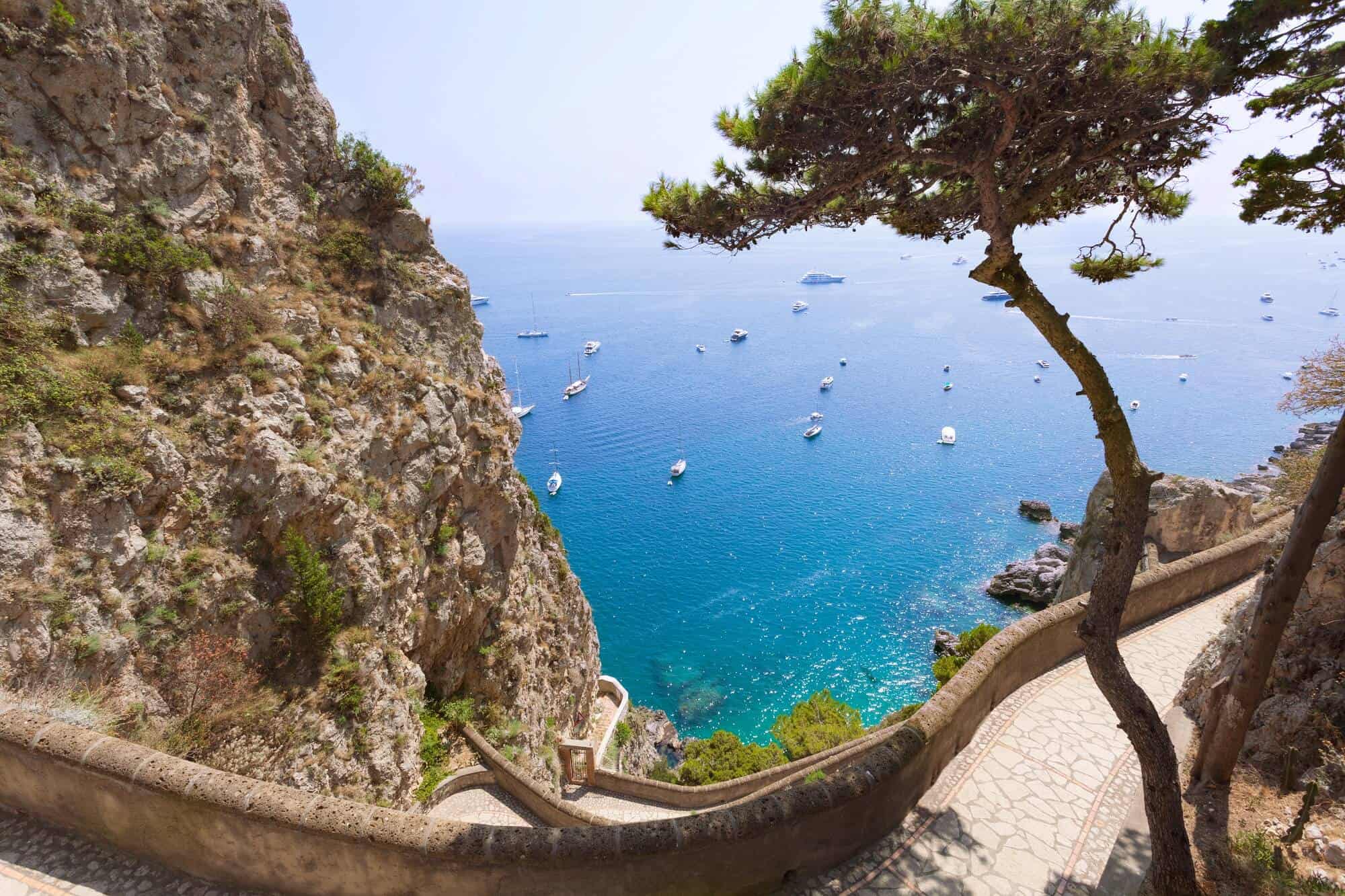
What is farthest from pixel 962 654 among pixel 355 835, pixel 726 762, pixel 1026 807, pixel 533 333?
pixel 533 333

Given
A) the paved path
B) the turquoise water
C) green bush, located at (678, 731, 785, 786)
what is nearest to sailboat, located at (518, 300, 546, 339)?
the turquoise water

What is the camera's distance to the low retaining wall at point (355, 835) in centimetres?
471

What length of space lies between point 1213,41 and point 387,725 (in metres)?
14.7

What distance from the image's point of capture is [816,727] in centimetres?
2208

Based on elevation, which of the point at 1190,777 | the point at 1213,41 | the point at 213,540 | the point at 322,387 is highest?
the point at 1213,41

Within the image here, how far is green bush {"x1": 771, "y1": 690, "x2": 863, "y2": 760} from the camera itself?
819 inches

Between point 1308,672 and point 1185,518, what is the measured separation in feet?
58.9

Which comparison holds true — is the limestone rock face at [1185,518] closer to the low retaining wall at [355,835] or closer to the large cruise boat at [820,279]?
the low retaining wall at [355,835]

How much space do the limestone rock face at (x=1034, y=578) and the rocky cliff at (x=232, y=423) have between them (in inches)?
1175

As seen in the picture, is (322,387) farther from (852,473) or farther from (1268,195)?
(852,473)

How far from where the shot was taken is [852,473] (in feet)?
173

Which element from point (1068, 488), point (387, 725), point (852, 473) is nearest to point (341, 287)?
point (387, 725)

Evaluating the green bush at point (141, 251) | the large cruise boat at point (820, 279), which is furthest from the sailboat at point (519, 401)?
the large cruise boat at point (820, 279)

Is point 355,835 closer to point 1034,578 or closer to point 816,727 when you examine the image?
point 816,727
